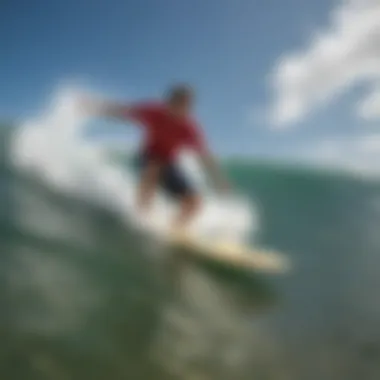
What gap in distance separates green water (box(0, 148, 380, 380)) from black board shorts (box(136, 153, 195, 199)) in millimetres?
112

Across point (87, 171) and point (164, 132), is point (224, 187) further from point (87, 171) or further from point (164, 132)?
point (87, 171)

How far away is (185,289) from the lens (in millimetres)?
1804

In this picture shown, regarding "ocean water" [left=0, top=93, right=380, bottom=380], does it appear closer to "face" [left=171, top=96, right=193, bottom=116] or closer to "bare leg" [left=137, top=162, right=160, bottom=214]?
"bare leg" [left=137, top=162, right=160, bottom=214]

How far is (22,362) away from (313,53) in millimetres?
970

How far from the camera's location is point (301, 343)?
1736mm

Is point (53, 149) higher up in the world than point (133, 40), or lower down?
lower down

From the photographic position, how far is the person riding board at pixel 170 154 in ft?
5.99

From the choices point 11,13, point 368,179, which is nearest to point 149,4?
point 11,13

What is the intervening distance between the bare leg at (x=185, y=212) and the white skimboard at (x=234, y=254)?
0.09 feet

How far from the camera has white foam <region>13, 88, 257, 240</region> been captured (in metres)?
1.83

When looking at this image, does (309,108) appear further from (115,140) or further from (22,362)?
(22,362)

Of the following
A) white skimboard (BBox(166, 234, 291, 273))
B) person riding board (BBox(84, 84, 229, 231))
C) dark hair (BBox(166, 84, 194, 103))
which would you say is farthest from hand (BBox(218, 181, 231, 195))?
dark hair (BBox(166, 84, 194, 103))

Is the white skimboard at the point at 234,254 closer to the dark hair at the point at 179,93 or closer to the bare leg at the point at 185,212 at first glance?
the bare leg at the point at 185,212

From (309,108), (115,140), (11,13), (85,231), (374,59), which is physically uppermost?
(374,59)
